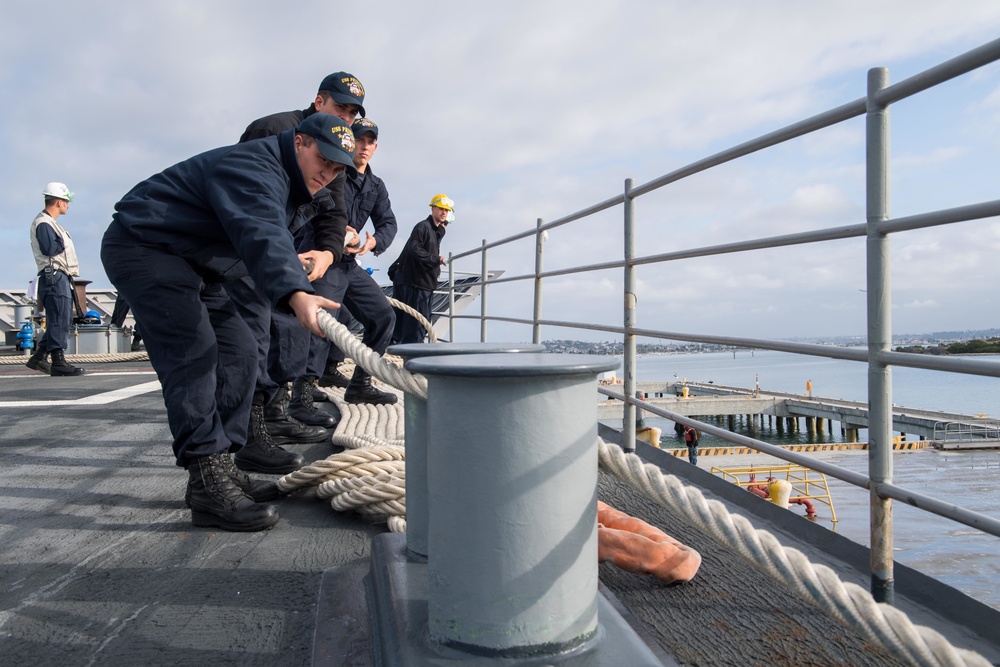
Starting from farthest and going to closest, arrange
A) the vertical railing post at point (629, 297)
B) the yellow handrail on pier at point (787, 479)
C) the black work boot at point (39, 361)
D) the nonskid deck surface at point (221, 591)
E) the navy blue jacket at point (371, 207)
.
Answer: the yellow handrail on pier at point (787, 479)
the black work boot at point (39, 361)
the navy blue jacket at point (371, 207)
the vertical railing post at point (629, 297)
the nonskid deck surface at point (221, 591)

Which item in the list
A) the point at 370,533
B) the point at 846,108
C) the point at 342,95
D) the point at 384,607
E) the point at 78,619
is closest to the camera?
the point at 384,607

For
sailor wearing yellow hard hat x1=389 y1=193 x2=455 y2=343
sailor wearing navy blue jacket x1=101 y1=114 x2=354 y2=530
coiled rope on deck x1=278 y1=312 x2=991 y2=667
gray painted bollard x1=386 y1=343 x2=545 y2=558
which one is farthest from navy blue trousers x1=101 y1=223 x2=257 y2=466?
sailor wearing yellow hard hat x1=389 y1=193 x2=455 y2=343

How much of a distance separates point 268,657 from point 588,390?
2.59 ft

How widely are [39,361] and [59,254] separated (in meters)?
1.10

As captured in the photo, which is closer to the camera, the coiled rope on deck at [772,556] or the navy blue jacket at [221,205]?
the coiled rope on deck at [772,556]

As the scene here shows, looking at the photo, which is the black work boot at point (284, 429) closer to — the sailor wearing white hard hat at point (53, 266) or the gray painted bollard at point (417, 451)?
the gray painted bollard at point (417, 451)

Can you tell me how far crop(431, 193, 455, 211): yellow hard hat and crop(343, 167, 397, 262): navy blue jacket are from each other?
1.91 metres

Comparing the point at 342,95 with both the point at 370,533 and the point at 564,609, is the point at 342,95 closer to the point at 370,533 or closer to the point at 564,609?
the point at 370,533

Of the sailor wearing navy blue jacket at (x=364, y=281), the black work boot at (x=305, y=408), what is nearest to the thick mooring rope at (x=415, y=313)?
the sailor wearing navy blue jacket at (x=364, y=281)

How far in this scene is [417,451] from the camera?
57.9 inches

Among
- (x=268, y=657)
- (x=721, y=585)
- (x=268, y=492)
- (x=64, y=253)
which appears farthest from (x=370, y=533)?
(x=64, y=253)

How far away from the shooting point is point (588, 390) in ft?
3.42

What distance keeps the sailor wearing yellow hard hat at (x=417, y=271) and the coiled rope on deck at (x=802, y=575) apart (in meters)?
5.14

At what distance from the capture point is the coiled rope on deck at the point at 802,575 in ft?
2.81
